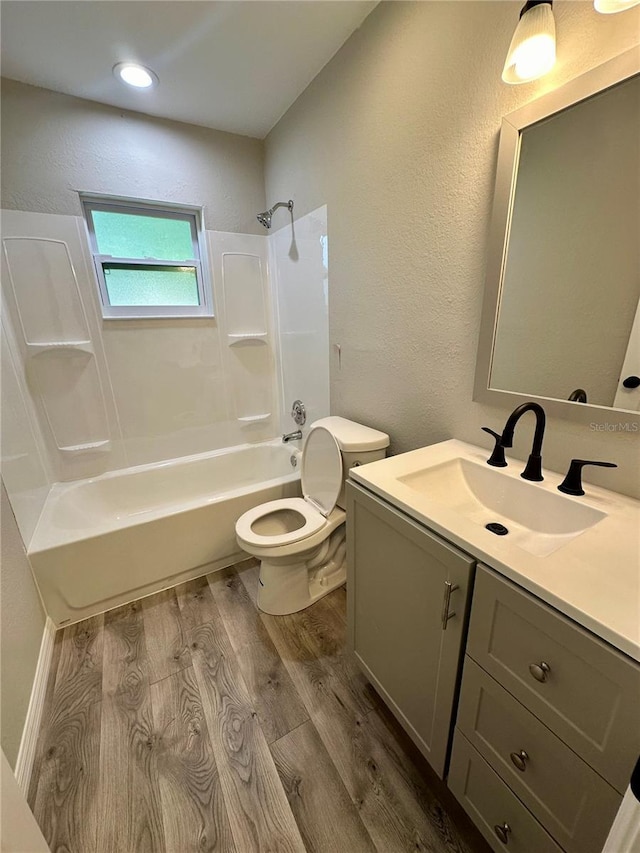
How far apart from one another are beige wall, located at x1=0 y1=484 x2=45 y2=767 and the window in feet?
4.53

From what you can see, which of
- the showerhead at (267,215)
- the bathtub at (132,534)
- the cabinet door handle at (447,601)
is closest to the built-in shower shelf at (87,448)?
the bathtub at (132,534)

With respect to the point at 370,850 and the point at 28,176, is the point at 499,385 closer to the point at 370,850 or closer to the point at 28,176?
the point at 370,850

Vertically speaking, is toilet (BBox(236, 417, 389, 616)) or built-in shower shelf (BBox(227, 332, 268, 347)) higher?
built-in shower shelf (BBox(227, 332, 268, 347))

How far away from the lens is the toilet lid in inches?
63.6

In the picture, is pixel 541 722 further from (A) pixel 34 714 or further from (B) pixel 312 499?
(A) pixel 34 714

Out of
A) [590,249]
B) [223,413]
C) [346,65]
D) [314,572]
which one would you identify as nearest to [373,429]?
[314,572]

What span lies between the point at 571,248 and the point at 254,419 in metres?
2.23

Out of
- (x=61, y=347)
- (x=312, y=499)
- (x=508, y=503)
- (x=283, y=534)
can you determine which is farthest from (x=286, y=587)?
(x=61, y=347)

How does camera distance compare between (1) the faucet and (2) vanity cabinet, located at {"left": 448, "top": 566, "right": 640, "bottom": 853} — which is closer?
(2) vanity cabinet, located at {"left": 448, "top": 566, "right": 640, "bottom": 853}

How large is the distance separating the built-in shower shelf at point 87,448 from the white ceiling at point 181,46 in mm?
1894

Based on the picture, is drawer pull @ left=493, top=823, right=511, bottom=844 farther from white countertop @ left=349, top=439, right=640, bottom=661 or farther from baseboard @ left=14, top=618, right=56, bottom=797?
baseboard @ left=14, top=618, right=56, bottom=797

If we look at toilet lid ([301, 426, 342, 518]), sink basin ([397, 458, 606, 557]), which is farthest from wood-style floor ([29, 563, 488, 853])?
sink basin ([397, 458, 606, 557])

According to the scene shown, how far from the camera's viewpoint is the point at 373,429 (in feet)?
5.58

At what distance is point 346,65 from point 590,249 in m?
1.42
